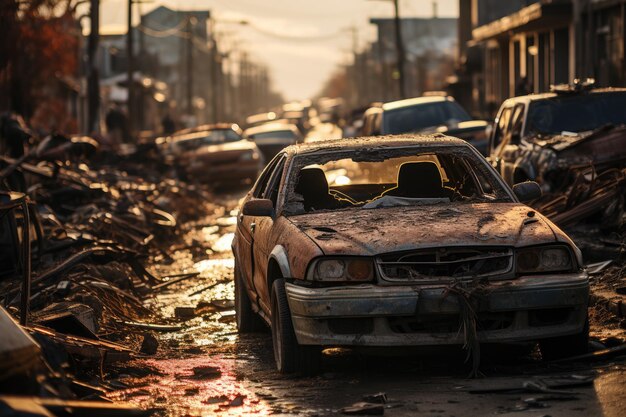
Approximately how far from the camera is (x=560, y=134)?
15.6 metres

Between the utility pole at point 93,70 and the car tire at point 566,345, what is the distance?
30152mm

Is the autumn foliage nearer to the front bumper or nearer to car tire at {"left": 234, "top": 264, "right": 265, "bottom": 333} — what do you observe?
car tire at {"left": 234, "top": 264, "right": 265, "bottom": 333}

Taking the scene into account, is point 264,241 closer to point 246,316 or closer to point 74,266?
point 246,316

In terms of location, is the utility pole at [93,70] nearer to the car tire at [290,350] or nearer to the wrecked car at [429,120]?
the wrecked car at [429,120]

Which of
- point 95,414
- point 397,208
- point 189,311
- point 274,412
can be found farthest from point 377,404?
point 189,311

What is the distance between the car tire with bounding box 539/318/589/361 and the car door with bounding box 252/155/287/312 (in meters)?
1.87

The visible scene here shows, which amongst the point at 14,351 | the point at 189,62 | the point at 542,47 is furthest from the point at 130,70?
the point at 14,351

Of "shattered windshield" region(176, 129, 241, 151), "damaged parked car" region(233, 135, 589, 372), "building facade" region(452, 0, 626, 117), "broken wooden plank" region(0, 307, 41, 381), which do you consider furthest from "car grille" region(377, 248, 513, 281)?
"shattered windshield" region(176, 129, 241, 151)

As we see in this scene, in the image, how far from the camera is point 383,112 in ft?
78.5

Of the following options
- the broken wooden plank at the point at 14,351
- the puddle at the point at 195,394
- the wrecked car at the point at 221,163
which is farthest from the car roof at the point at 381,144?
the wrecked car at the point at 221,163

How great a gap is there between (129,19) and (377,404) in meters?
46.3

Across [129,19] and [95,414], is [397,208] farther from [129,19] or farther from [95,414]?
[129,19]

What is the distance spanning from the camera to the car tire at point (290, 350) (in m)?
7.97

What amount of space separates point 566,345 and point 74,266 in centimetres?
594
